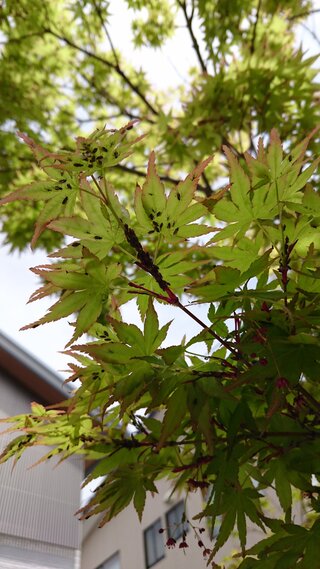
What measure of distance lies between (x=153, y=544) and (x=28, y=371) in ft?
17.0

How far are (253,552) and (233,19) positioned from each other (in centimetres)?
379

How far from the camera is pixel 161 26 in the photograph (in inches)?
179

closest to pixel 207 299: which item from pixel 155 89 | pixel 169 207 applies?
pixel 169 207

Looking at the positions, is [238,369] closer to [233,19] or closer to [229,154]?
[229,154]

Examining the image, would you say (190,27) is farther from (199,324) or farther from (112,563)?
Answer: (112,563)

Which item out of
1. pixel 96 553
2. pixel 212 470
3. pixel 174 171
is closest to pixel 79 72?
pixel 174 171

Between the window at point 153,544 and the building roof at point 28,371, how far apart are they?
4.32 meters

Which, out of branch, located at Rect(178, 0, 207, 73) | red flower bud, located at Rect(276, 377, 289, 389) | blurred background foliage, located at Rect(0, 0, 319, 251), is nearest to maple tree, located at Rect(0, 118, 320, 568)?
red flower bud, located at Rect(276, 377, 289, 389)

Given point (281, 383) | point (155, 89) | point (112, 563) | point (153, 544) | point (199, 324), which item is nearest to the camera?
point (281, 383)

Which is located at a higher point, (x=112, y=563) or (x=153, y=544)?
(x=153, y=544)

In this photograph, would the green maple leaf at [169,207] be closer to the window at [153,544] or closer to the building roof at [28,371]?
the building roof at [28,371]

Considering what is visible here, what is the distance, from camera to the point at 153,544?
357 inches

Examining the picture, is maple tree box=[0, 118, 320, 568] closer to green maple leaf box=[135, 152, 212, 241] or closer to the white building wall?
green maple leaf box=[135, 152, 212, 241]

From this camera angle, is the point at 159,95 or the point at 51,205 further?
the point at 159,95
